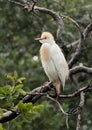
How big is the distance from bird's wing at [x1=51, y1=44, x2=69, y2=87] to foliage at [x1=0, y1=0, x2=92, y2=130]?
3.39ft

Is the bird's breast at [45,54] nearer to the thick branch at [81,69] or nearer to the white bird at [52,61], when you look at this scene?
the white bird at [52,61]

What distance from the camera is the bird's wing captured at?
474cm

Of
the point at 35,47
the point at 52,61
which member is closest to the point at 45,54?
the point at 52,61

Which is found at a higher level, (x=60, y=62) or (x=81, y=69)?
(x=60, y=62)

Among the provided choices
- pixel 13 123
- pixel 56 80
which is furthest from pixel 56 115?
pixel 56 80

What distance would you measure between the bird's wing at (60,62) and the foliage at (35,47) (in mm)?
1035

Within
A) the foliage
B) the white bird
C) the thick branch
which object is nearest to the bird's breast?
the white bird

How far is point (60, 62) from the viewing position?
15.7 feet

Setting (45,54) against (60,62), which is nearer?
(60,62)

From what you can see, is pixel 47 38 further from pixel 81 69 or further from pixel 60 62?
pixel 81 69

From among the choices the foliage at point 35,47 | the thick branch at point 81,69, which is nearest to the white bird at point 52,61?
the thick branch at point 81,69

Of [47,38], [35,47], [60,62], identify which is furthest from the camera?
[35,47]

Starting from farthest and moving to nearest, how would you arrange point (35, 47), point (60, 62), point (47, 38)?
point (35, 47)
point (47, 38)
point (60, 62)

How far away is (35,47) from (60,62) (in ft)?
10.5
